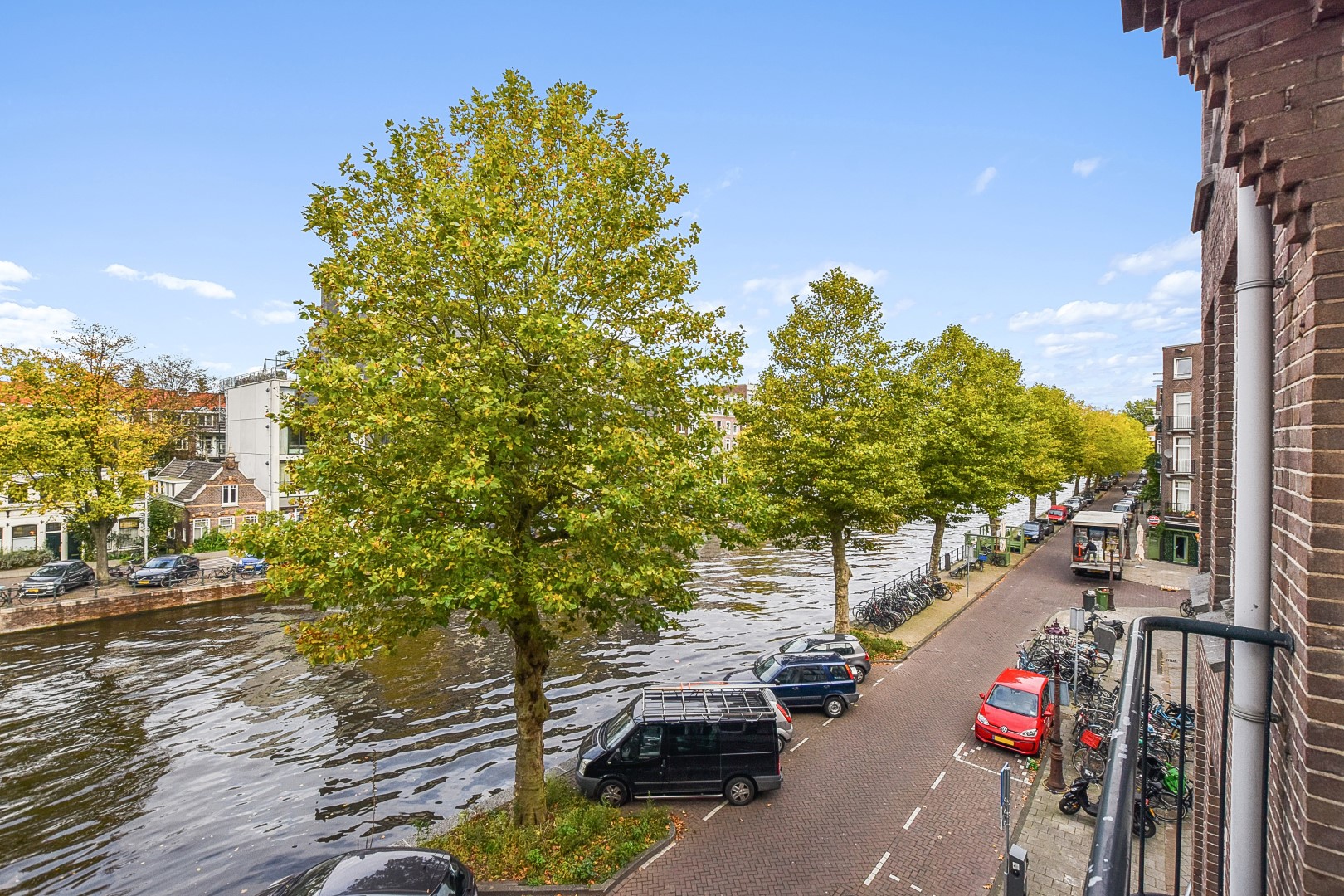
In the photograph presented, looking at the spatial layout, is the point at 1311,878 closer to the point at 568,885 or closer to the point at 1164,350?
the point at 568,885

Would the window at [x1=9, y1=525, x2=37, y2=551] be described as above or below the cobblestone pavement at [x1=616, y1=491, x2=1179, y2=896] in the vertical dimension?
above

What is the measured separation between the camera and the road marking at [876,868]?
10.4 m

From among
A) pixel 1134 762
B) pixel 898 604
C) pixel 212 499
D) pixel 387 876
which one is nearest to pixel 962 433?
pixel 898 604

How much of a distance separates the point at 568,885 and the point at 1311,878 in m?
10.0

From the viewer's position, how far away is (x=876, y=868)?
35.2ft

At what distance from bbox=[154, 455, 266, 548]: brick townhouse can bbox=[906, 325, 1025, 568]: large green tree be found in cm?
3902

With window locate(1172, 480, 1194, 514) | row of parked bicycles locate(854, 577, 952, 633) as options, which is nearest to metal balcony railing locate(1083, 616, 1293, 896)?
row of parked bicycles locate(854, 577, 952, 633)

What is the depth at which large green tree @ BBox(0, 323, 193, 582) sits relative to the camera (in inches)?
1204

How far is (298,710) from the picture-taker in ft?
61.7

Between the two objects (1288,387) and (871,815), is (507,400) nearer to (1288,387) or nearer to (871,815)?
(1288,387)

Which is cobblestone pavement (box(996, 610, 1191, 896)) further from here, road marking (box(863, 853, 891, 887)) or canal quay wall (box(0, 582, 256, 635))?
canal quay wall (box(0, 582, 256, 635))

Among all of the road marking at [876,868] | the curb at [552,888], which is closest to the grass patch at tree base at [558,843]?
the curb at [552,888]

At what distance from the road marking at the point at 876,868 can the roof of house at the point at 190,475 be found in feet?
152

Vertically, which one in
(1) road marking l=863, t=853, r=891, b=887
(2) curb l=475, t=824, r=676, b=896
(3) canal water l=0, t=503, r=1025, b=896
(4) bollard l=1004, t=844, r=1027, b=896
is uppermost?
(4) bollard l=1004, t=844, r=1027, b=896
